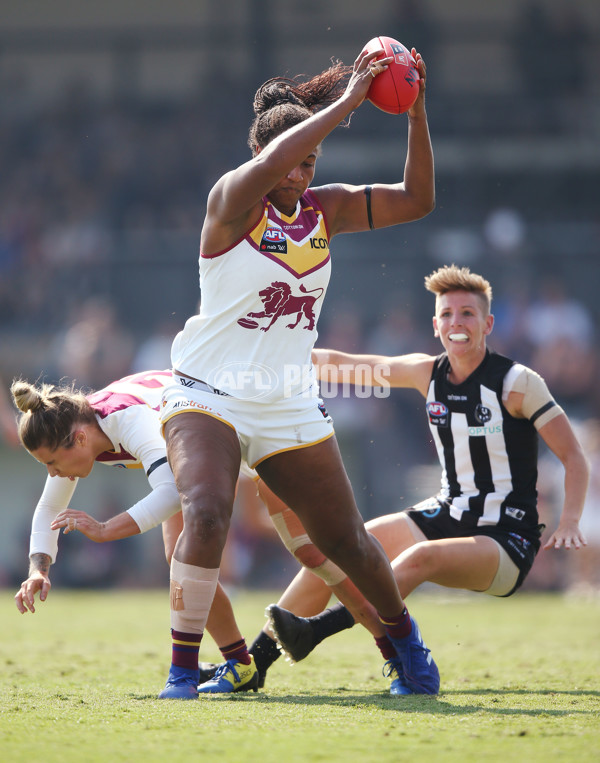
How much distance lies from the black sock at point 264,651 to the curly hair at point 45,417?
1.29m

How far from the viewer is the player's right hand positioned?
13.1 feet

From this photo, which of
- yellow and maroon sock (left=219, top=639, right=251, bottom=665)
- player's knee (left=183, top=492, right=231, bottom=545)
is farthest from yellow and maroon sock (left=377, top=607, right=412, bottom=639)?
player's knee (left=183, top=492, right=231, bottom=545)

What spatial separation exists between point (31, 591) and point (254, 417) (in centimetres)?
121

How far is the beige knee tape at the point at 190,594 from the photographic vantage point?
3592 mm

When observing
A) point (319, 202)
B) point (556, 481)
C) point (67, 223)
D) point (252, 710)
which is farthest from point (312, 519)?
point (67, 223)

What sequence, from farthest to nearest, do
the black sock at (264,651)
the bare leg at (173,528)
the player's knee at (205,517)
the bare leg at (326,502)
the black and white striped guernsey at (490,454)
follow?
the black and white striped guernsey at (490,454)
the black sock at (264,651)
the bare leg at (173,528)
the bare leg at (326,502)
the player's knee at (205,517)

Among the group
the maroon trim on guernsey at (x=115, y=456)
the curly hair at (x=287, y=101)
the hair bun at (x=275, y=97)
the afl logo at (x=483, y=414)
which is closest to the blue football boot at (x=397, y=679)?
the afl logo at (x=483, y=414)

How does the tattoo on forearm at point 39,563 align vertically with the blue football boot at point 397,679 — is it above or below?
above

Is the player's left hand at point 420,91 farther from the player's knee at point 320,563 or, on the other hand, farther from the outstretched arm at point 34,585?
the outstretched arm at point 34,585

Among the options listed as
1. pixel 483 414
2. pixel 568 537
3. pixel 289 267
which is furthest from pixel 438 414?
pixel 289 267

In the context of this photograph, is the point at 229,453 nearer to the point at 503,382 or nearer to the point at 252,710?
the point at 252,710

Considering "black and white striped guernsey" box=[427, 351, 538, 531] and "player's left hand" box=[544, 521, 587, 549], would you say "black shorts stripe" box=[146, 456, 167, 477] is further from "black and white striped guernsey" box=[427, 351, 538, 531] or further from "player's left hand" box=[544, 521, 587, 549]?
"player's left hand" box=[544, 521, 587, 549]

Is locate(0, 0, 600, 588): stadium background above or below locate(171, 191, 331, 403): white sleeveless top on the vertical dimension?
above

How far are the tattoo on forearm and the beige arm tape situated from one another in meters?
2.28
